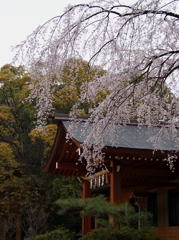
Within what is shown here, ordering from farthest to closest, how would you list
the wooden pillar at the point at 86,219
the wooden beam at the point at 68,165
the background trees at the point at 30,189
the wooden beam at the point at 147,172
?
the background trees at the point at 30,189 < the wooden beam at the point at 68,165 < the wooden pillar at the point at 86,219 < the wooden beam at the point at 147,172

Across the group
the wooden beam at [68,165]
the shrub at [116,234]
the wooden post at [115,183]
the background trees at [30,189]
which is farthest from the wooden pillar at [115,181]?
the background trees at [30,189]

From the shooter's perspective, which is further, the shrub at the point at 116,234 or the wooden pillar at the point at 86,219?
the wooden pillar at the point at 86,219

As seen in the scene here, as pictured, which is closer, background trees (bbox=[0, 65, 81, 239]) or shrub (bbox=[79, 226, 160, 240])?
shrub (bbox=[79, 226, 160, 240])

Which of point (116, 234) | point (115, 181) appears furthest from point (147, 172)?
point (116, 234)

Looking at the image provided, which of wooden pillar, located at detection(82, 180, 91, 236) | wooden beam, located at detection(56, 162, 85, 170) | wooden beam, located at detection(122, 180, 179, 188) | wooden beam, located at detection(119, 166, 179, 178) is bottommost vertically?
wooden pillar, located at detection(82, 180, 91, 236)

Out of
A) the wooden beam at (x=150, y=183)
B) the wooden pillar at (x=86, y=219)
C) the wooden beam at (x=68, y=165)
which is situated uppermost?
the wooden beam at (x=68, y=165)

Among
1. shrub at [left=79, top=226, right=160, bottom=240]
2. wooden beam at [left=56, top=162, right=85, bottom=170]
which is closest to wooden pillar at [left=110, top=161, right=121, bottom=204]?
shrub at [left=79, top=226, right=160, bottom=240]

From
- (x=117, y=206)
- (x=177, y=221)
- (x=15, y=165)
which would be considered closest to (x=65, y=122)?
(x=117, y=206)

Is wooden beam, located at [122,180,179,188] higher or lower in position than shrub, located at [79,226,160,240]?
higher

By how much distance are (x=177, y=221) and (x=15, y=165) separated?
8.48m

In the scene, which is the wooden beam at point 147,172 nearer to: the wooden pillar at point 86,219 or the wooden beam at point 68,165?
the wooden beam at point 68,165

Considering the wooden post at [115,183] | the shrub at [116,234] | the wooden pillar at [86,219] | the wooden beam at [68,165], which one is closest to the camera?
the shrub at [116,234]

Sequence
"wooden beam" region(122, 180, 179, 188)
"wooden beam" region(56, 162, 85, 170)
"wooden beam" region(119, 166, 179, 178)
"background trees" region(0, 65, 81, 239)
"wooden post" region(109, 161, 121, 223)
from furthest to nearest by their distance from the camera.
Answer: "background trees" region(0, 65, 81, 239)
"wooden beam" region(56, 162, 85, 170)
"wooden beam" region(122, 180, 179, 188)
"wooden beam" region(119, 166, 179, 178)
"wooden post" region(109, 161, 121, 223)

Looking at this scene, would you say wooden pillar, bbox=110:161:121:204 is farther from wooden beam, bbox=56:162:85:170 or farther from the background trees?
the background trees
